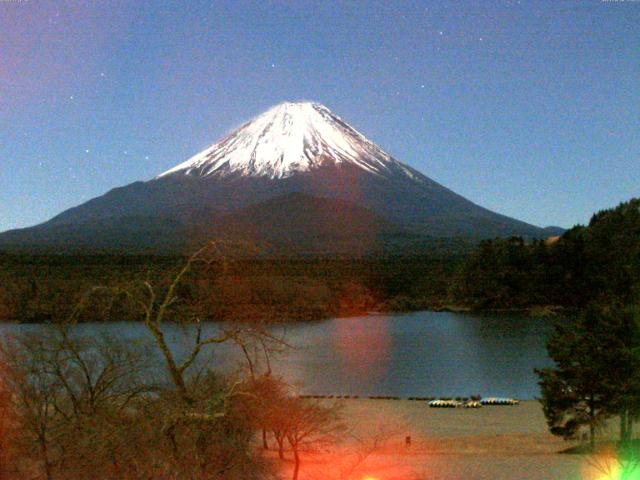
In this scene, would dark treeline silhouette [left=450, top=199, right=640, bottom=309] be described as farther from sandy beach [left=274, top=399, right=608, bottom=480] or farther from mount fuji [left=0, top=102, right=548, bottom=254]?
sandy beach [left=274, top=399, right=608, bottom=480]

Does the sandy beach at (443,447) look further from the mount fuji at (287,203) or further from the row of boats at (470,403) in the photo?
the mount fuji at (287,203)

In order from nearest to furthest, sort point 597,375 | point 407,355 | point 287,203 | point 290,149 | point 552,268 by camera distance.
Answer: point 597,375 < point 407,355 < point 552,268 < point 287,203 < point 290,149

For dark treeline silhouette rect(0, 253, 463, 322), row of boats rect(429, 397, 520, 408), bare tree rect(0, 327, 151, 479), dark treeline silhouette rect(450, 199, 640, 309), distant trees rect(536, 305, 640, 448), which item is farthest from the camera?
dark treeline silhouette rect(450, 199, 640, 309)

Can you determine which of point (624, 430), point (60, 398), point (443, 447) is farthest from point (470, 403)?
point (60, 398)

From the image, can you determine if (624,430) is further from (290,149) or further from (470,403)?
(290,149)

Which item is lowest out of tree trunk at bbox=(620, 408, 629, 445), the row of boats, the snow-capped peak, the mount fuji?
the row of boats

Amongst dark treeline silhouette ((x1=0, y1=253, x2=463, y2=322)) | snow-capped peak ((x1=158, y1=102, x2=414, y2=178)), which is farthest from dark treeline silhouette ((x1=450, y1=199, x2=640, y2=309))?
snow-capped peak ((x1=158, y1=102, x2=414, y2=178))

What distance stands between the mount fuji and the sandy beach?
37096 mm

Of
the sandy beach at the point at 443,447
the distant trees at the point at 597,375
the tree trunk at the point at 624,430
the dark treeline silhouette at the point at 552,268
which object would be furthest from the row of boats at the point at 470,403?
the dark treeline silhouette at the point at 552,268

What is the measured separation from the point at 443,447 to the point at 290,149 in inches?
2610

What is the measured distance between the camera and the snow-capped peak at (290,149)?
72875mm

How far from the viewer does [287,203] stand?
65.1 m

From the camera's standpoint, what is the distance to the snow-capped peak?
7288 centimetres

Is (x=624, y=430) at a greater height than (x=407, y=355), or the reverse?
(x=624, y=430)
